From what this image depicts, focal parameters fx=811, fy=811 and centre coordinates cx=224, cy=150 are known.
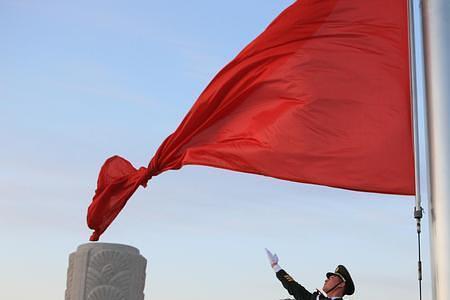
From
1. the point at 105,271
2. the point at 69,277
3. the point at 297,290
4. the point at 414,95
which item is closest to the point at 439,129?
the point at 414,95

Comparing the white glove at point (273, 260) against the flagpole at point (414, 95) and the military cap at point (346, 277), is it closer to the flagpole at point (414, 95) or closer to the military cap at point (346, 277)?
the military cap at point (346, 277)

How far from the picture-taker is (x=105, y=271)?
10.0 meters

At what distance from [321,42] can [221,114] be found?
1237 mm

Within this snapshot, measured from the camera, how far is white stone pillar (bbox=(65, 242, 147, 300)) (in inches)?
392

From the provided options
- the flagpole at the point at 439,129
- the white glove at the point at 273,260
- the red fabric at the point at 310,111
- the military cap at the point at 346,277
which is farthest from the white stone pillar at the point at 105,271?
the flagpole at the point at 439,129

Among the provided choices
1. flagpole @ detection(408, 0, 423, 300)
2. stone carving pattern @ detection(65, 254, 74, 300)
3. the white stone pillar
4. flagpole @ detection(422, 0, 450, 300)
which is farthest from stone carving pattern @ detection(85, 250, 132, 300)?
flagpole @ detection(422, 0, 450, 300)

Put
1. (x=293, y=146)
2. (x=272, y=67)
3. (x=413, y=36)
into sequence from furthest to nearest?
1. (x=272, y=67)
2. (x=293, y=146)
3. (x=413, y=36)

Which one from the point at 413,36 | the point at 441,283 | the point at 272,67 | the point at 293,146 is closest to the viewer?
the point at 441,283

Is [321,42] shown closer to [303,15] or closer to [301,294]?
[303,15]

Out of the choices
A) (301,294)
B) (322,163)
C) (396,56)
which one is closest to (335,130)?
(322,163)

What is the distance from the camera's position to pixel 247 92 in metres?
8.27

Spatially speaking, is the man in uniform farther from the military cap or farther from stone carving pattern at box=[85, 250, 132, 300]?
stone carving pattern at box=[85, 250, 132, 300]

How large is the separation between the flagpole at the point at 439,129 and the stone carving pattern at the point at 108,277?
4.82 meters

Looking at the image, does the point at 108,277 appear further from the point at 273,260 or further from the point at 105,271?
the point at 273,260
